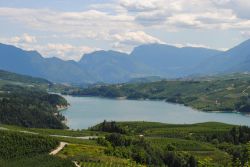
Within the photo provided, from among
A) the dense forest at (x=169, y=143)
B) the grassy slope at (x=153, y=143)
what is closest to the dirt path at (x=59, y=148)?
the grassy slope at (x=153, y=143)

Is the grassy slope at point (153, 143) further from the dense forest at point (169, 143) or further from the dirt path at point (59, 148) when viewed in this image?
the dirt path at point (59, 148)

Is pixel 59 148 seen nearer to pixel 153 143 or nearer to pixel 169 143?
pixel 153 143

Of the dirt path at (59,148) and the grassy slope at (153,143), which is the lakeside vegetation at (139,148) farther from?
the dirt path at (59,148)

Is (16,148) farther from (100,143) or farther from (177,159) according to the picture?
(177,159)

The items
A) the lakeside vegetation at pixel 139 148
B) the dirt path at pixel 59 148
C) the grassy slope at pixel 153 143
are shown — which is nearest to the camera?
the lakeside vegetation at pixel 139 148

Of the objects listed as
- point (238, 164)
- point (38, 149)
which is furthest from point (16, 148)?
point (238, 164)

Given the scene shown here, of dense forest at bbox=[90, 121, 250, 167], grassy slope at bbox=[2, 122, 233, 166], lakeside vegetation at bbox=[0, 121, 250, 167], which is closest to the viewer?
lakeside vegetation at bbox=[0, 121, 250, 167]

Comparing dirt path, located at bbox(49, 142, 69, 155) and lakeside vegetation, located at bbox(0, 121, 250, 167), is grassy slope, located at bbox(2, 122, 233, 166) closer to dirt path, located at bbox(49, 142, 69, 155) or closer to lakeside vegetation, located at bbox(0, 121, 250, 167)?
lakeside vegetation, located at bbox(0, 121, 250, 167)

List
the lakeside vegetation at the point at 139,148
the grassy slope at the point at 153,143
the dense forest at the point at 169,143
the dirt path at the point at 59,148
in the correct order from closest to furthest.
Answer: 1. the lakeside vegetation at the point at 139,148
2. the grassy slope at the point at 153,143
3. the dirt path at the point at 59,148
4. the dense forest at the point at 169,143

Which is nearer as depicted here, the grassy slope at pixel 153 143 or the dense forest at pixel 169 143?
the grassy slope at pixel 153 143

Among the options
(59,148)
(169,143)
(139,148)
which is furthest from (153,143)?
(59,148)

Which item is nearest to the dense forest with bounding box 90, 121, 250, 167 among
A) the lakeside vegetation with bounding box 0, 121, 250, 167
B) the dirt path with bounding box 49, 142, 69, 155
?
the lakeside vegetation with bounding box 0, 121, 250, 167

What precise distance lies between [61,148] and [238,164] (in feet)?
231

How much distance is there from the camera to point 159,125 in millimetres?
198625
